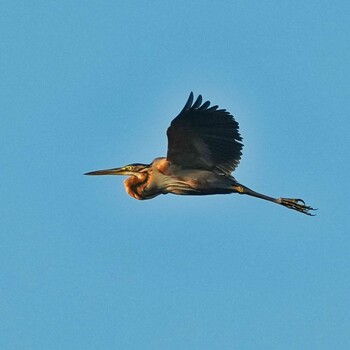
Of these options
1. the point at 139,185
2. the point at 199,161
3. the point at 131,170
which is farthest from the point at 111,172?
the point at 199,161

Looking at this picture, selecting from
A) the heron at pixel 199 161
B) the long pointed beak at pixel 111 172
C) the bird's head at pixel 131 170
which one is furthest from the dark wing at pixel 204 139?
the long pointed beak at pixel 111 172

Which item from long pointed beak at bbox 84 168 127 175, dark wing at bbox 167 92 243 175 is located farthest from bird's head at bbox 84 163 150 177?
dark wing at bbox 167 92 243 175

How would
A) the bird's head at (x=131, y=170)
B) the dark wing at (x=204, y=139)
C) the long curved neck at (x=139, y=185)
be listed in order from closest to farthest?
the dark wing at (x=204, y=139)
the long curved neck at (x=139, y=185)
the bird's head at (x=131, y=170)

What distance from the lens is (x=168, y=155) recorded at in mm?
35969

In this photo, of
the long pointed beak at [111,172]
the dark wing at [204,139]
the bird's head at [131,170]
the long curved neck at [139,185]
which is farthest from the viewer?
the long pointed beak at [111,172]

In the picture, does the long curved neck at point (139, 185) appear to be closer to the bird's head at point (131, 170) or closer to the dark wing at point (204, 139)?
the bird's head at point (131, 170)

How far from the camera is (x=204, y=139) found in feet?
118

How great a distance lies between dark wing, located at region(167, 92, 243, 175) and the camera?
3534cm

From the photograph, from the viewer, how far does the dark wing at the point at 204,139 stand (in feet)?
116

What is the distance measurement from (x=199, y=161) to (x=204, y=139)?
543mm

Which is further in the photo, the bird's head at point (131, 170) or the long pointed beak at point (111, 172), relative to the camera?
the long pointed beak at point (111, 172)

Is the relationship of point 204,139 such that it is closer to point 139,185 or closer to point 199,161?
point 199,161

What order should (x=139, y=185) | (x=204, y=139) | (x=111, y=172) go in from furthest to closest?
(x=111, y=172)
(x=139, y=185)
(x=204, y=139)

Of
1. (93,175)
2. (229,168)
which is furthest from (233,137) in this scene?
(93,175)
